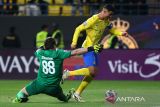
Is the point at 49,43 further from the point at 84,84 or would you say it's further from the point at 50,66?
the point at 84,84

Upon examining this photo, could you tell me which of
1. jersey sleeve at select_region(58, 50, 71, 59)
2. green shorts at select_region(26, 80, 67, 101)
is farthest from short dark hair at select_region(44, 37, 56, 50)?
green shorts at select_region(26, 80, 67, 101)

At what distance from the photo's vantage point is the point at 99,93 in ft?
60.7

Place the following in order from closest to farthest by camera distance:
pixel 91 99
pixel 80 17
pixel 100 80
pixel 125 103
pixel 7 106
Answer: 1. pixel 7 106
2. pixel 125 103
3. pixel 91 99
4. pixel 100 80
5. pixel 80 17

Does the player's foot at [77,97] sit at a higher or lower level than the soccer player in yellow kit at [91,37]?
lower

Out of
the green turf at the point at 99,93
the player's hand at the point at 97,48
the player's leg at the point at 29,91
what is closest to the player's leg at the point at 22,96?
the player's leg at the point at 29,91

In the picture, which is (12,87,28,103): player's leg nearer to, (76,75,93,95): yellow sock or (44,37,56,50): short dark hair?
(44,37,56,50): short dark hair

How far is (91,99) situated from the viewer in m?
16.5

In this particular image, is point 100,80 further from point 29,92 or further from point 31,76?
point 29,92

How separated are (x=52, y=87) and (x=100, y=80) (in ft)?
31.3

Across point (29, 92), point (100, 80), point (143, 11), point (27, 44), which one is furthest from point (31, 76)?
point (29, 92)

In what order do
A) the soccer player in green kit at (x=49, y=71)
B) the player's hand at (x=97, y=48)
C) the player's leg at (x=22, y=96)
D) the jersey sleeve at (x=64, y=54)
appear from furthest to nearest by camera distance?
the player's leg at (x=22, y=96), the soccer player in green kit at (x=49, y=71), the jersey sleeve at (x=64, y=54), the player's hand at (x=97, y=48)

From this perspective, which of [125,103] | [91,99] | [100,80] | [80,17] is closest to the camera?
[125,103]

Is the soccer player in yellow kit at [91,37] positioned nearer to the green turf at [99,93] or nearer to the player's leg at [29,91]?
the green turf at [99,93]

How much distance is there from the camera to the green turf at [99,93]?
48.9 ft
